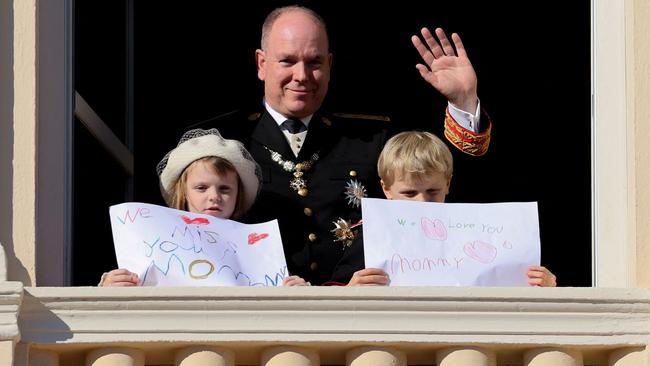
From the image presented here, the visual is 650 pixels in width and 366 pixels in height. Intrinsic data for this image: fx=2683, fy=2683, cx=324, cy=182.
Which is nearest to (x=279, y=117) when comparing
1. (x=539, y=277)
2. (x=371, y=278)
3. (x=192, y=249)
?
(x=192, y=249)

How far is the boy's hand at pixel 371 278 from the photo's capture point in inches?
307

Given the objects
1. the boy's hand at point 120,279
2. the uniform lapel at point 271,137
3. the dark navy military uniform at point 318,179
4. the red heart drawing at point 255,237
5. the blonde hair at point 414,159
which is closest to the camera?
the boy's hand at point 120,279

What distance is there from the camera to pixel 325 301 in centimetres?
759

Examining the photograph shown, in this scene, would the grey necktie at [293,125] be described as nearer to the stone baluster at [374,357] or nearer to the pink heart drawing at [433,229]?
the pink heart drawing at [433,229]

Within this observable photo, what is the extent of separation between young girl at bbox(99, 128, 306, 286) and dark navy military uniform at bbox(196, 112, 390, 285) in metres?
0.23

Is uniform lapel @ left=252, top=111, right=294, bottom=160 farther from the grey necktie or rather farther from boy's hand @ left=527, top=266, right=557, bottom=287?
boy's hand @ left=527, top=266, right=557, bottom=287

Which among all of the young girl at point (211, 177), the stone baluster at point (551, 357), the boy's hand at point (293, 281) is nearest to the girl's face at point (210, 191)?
the young girl at point (211, 177)

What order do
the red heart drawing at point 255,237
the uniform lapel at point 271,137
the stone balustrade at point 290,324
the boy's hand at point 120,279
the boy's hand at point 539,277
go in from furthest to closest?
1. the uniform lapel at point 271,137
2. the red heart drawing at point 255,237
3. the boy's hand at point 539,277
4. the boy's hand at point 120,279
5. the stone balustrade at point 290,324

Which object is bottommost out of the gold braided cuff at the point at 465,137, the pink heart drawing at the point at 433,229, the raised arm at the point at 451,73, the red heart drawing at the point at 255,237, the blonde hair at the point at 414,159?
the red heart drawing at the point at 255,237

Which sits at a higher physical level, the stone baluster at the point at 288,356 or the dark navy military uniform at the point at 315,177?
the dark navy military uniform at the point at 315,177

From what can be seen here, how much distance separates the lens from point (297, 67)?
28.7 feet

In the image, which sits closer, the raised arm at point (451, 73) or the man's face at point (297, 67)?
the raised arm at point (451, 73)

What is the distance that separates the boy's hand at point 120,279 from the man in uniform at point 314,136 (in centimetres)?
75

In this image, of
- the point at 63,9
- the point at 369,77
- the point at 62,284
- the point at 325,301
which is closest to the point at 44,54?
the point at 63,9
